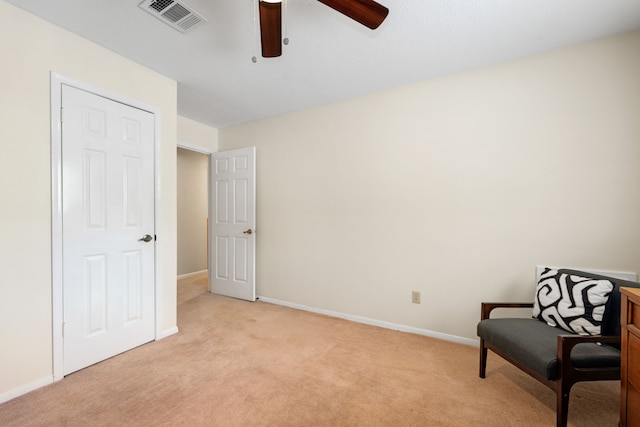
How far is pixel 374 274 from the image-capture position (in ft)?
9.78

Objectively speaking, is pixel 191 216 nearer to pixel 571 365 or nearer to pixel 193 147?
pixel 193 147

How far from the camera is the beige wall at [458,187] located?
2.05m

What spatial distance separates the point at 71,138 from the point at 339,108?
2417 millimetres

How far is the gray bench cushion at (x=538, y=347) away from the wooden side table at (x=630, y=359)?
125 mm

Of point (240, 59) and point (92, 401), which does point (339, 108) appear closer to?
point (240, 59)

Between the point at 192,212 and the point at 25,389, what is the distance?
3.73 metres

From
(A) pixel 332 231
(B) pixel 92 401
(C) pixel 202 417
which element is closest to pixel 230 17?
(A) pixel 332 231

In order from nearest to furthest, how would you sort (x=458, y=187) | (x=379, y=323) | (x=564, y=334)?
1. (x=564, y=334)
2. (x=458, y=187)
3. (x=379, y=323)

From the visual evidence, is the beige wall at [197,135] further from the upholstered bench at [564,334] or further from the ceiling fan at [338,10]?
the upholstered bench at [564,334]

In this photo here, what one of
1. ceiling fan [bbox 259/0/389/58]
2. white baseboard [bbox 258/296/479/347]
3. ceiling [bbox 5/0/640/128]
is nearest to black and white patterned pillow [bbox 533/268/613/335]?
white baseboard [bbox 258/296/479/347]

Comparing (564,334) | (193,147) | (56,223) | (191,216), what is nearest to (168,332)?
(56,223)

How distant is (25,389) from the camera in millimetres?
1795

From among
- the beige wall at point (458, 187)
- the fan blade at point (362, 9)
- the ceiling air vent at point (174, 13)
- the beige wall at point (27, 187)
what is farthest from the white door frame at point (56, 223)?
the beige wall at point (458, 187)

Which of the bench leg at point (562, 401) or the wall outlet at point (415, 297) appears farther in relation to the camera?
the wall outlet at point (415, 297)
